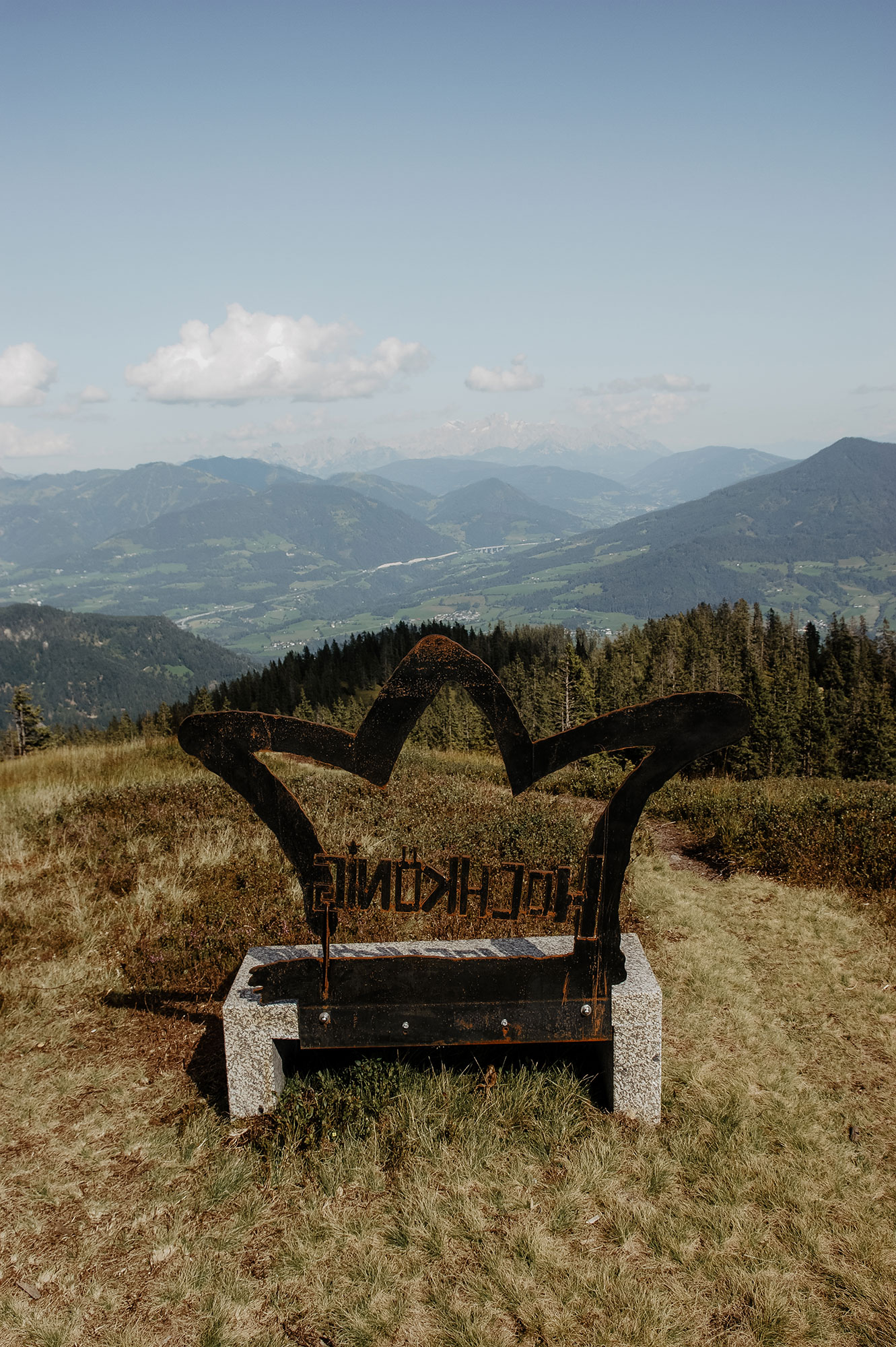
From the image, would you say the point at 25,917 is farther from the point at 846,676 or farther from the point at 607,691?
the point at 846,676

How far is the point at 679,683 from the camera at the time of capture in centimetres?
6269

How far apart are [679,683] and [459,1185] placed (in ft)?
201

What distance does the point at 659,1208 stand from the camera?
4688mm

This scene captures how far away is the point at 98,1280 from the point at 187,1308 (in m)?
0.64

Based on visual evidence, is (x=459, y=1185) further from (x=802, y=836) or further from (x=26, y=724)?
(x=26, y=724)

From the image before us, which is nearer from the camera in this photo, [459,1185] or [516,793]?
[459,1185]

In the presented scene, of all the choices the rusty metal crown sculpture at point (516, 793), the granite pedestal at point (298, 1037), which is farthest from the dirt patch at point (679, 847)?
the rusty metal crown sculpture at point (516, 793)

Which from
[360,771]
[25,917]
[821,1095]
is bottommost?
[821,1095]

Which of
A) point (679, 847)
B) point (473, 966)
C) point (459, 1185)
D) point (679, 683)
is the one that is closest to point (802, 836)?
point (679, 847)

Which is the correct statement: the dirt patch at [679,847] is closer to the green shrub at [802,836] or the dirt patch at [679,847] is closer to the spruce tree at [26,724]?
the green shrub at [802,836]

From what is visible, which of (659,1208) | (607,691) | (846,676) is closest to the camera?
(659,1208)

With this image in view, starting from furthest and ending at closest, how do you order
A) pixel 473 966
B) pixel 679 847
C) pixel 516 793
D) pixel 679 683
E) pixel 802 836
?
pixel 679 683, pixel 679 847, pixel 802 836, pixel 473 966, pixel 516 793

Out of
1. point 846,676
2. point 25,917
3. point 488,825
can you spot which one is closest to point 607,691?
point 846,676

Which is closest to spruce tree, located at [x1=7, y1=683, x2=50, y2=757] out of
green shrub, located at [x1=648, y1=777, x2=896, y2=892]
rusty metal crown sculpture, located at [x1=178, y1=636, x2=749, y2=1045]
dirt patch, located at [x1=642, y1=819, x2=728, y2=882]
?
dirt patch, located at [x1=642, y1=819, x2=728, y2=882]
